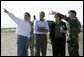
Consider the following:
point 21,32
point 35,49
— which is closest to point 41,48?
point 35,49

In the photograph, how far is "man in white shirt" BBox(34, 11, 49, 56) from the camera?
13398 millimetres

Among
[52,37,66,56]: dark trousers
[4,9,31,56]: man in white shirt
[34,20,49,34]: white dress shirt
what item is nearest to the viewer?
[4,9,31,56]: man in white shirt

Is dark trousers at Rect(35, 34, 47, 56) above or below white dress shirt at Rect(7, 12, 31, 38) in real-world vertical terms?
below

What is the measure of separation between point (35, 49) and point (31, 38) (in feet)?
1.89

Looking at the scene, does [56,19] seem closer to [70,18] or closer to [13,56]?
[70,18]

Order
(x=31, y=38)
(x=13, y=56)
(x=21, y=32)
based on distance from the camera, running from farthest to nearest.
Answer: (x=13, y=56)
(x=31, y=38)
(x=21, y=32)

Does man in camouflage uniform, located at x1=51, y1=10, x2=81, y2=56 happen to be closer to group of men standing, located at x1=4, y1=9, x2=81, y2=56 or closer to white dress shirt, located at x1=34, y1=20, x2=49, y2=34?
group of men standing, located at x1=4, y1=9, x2=81, y2=56

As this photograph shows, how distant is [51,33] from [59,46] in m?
0.52

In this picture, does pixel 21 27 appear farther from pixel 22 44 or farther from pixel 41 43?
pixel 41 43

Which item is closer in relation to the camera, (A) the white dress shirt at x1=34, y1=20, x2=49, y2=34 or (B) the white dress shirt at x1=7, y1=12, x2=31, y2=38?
(B) the white dress shirt at x1=7, y1=12, x2=31, y2=38

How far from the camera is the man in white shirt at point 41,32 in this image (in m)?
13.4

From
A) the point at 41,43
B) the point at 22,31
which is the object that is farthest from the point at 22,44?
the point at 41,43

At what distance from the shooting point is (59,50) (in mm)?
13398

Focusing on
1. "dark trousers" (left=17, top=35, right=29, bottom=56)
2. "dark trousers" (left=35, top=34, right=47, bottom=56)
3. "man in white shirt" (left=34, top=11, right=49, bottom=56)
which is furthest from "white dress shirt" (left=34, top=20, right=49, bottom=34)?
"dark trousers" (left=17, top=35, right=29, bottom=56)
